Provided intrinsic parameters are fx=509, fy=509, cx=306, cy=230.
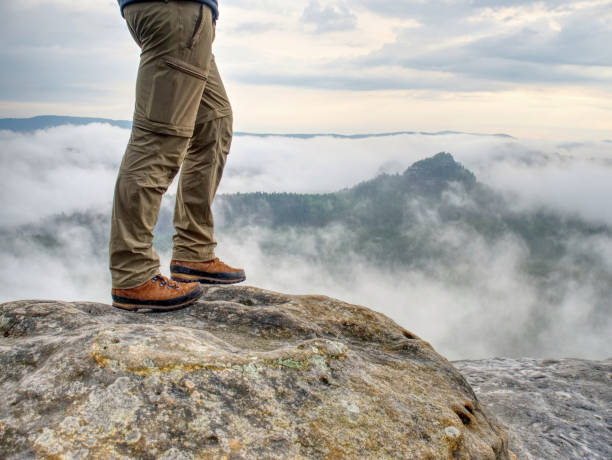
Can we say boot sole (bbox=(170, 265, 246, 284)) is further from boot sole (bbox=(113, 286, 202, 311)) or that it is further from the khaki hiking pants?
the khaki hiking pants

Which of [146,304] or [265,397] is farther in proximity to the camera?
[146,304]

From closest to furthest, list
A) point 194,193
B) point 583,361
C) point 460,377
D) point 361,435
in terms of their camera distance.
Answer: point 361,435
point 460,377
point 194,193
point 583,361

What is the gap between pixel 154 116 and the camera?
466cm

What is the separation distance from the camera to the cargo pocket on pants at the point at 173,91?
4.59 metres

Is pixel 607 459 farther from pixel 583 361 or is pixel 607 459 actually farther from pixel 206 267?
pixel 206 267

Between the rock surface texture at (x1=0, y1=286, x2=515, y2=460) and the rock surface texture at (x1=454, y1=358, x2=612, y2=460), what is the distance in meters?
1.15

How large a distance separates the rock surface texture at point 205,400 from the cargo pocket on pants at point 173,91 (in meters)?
1.94

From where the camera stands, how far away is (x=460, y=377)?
4.97 m

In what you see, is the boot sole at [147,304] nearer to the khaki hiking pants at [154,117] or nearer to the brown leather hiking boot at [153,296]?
the brown leather hiking boot at [153,296]

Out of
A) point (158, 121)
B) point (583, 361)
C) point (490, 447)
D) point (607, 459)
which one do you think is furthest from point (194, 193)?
point (583, 361)

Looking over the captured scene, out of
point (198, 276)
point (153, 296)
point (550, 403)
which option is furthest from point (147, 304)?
point (550, 403)

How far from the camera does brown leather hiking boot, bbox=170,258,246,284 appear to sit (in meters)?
6.01

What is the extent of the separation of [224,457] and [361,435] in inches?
36.0

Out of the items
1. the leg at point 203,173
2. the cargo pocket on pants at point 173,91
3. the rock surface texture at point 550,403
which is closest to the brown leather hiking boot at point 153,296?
the leg at point 203,173
